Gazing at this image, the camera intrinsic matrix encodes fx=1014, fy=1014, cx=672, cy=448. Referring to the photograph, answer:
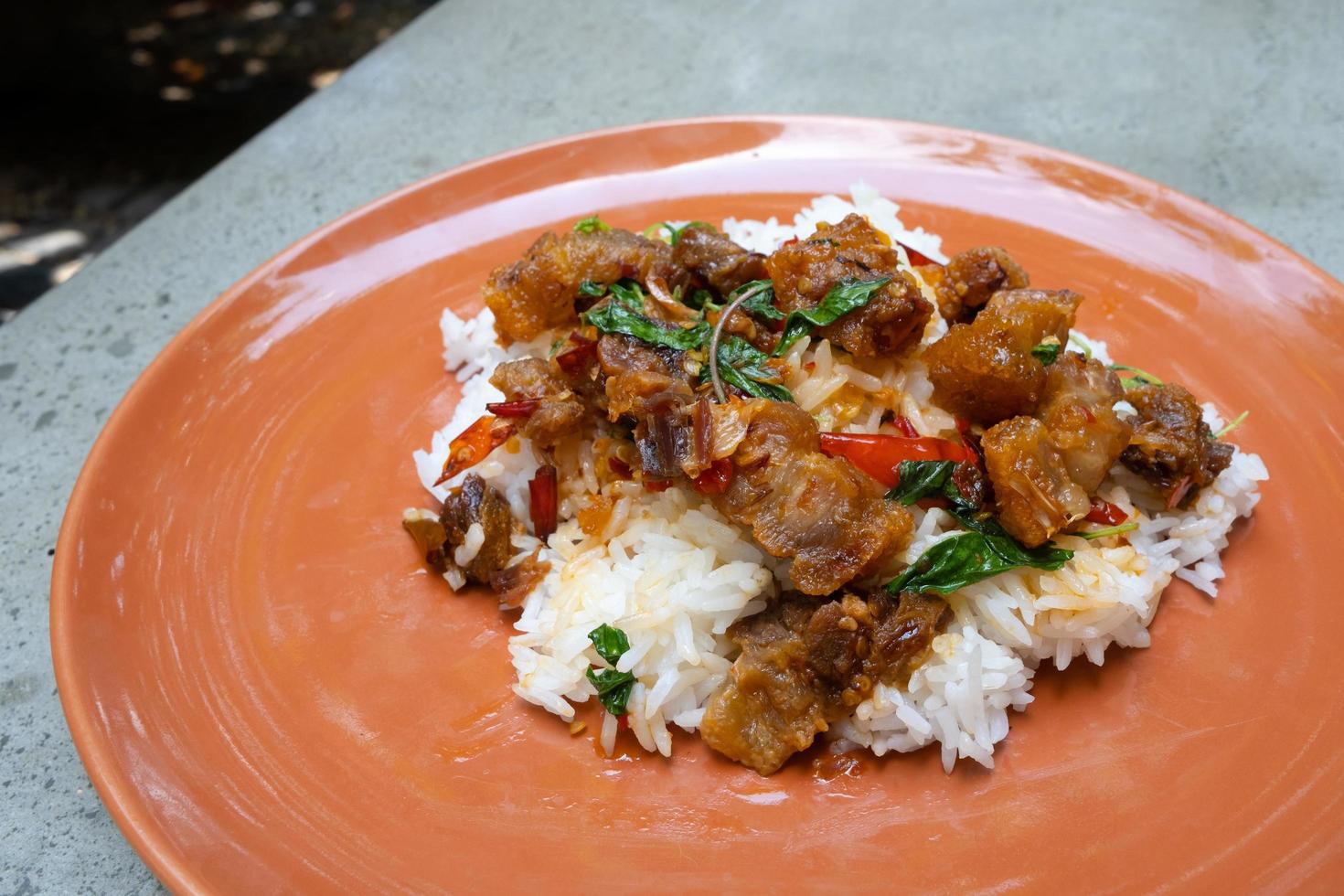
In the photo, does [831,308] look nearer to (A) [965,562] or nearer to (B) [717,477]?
(B) [717,477]

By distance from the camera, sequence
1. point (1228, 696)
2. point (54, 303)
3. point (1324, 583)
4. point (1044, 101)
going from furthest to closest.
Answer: point (1044, 101)
point (54, 303)
point (1324, 583)
point (1228, 696)

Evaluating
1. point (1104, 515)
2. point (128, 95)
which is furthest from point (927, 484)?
point (128, 95)

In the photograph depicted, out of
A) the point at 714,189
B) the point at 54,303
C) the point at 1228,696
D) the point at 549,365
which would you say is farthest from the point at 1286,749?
the point at 54,303

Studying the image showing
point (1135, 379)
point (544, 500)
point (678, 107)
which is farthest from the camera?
point (678, 107)

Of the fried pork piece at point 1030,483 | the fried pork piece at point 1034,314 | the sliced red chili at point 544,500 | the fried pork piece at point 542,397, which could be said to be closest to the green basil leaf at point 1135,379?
the fried pork piece at point 1034,314

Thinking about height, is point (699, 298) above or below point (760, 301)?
below

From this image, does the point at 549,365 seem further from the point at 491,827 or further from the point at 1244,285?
the point at 1244,285

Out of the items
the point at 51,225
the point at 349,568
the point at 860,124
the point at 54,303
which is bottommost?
the point at 51,225
